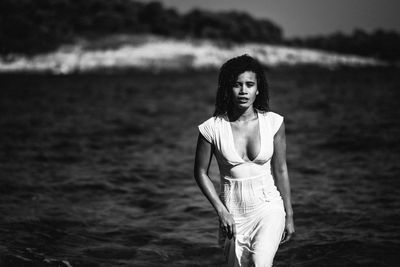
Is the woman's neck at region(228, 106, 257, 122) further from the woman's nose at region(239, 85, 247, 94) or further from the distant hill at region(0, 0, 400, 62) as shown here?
the distant hill at region(0, 0, 400, 62)

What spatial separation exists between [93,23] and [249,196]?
158752 millimetres

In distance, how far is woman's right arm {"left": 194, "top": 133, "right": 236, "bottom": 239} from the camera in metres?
3.67

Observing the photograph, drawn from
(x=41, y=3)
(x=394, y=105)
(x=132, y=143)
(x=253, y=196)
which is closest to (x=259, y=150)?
(x=253, y=196)

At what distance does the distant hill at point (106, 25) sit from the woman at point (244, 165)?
12390 cm

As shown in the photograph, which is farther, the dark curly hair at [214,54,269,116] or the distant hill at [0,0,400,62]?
the distant hill at [0,0,400,62]

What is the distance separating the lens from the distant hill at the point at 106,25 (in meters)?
133

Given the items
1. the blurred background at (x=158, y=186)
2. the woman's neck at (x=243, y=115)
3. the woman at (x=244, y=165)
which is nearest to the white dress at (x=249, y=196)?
the woman at (x=244, y=165)

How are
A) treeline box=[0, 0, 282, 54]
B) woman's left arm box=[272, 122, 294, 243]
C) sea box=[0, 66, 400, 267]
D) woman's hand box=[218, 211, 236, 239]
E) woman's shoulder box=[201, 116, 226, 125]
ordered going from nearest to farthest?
woman's hand box=[218, 211, 236, 239], woman's shoulder box=[201, 116, 226, 125], woman's left arm box=[272, 122, 294, 243], sea box=[0, 66, 400, 267], treeline box=[0, 0, 282, 54]

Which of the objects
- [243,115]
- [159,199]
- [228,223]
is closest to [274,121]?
[243,115]

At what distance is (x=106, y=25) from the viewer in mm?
153125

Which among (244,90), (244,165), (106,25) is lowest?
(244,165)

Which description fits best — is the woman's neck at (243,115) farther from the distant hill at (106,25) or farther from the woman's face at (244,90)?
the distant hill at (106,25)

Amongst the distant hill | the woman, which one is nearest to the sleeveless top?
the woman

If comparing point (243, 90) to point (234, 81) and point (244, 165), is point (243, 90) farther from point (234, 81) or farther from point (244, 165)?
point (244, 165)
